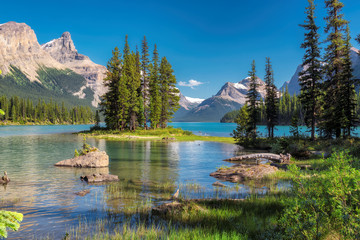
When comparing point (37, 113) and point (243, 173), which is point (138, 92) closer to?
point (243, 173)

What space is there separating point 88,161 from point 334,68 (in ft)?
111

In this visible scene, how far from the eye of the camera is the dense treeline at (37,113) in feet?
456

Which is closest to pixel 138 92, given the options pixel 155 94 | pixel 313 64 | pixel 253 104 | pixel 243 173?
pixel 155 94

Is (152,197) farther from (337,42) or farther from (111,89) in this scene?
(111,89)

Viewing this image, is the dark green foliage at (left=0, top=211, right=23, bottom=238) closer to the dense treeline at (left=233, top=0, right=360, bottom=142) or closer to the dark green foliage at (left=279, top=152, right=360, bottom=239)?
the dark green foliage at (left=279, top=152, right=360, bottom=239)

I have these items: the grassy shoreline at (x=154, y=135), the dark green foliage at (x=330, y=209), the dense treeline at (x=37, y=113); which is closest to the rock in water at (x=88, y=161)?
the dark green foliage at (x=330, y=209)

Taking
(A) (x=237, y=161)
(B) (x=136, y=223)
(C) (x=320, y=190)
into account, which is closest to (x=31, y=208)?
(B) (x=136, y=223)

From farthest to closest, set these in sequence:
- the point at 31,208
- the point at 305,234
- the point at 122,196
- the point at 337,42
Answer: the point at 337,42, the point at 122,196, the point at 31,208, the point at 305,234

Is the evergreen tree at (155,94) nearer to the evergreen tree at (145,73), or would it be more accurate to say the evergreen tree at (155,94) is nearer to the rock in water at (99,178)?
the evergreen tree at (145,73)

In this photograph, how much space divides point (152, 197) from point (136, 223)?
12.7 feet

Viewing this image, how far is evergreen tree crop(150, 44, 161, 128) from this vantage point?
213ft

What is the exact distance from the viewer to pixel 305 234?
4.69 meters

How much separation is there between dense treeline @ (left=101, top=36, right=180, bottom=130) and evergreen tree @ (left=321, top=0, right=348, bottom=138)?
41670 mm

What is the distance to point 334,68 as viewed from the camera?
32.6 metres
